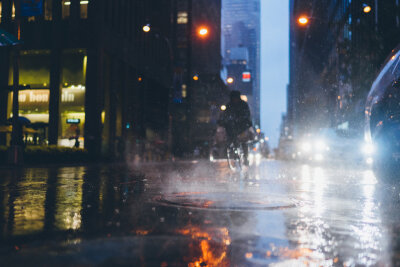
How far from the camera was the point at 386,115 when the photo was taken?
8234 mm

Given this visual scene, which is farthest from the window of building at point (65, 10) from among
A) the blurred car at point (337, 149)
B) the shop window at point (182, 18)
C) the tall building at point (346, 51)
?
the shop window at point (182, 18)

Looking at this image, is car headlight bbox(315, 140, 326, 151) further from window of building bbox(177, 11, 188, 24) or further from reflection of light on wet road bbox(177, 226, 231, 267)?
window of building bbox(177, 11, 188, 24)

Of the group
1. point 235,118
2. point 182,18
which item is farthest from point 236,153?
point 182,18

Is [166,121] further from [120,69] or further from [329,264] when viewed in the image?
[329,264]

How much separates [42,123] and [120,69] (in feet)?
29.7

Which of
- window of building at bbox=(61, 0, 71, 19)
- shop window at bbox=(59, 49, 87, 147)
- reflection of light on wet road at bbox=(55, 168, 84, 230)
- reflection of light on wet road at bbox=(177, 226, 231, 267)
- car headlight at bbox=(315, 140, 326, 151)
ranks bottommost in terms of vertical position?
reflection of light on wet road at bbox=(177, 226, 231, 267)

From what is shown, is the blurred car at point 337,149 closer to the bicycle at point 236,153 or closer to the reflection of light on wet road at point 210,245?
the bicycle at point 236,153

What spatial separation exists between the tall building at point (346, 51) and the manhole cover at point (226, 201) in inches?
611

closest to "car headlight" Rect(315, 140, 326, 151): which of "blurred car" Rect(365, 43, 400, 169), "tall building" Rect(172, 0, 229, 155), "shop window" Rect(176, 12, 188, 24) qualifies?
"blurred car" Rect(365, 43, 400, 169)

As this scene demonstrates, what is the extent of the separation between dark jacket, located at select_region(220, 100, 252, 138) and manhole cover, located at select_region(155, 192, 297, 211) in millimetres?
6503

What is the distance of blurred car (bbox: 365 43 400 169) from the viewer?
25.8 ft

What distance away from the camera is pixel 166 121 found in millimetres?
63281

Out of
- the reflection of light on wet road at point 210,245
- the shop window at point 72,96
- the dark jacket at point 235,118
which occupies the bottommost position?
the reflection of light on wet road at point 210,245

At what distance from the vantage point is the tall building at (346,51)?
24.1m
